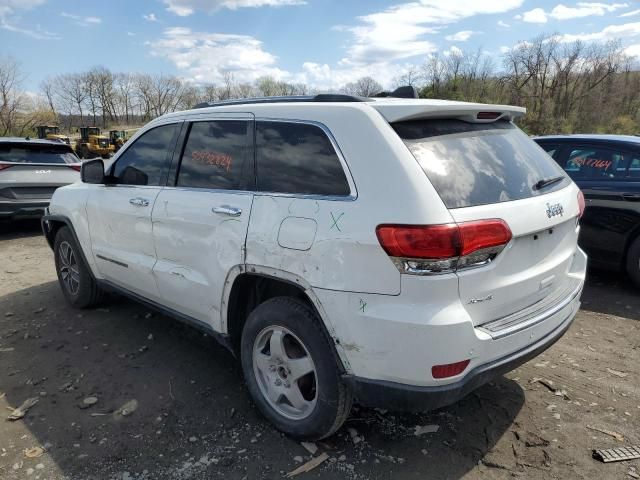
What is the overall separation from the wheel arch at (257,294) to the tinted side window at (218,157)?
545 millimetres

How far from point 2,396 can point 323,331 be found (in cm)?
240

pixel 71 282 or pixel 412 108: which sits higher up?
pixel 412 108

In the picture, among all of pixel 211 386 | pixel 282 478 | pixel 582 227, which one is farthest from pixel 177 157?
pixel 582 227

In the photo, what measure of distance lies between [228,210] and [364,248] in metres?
1.01

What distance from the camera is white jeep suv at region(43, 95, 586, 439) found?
2189 mm

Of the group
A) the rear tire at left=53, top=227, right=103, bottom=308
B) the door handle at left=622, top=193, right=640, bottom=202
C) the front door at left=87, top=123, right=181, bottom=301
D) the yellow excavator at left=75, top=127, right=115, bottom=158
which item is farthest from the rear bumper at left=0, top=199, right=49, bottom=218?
the yellow excavator at left=75, top=127, right=115, bottom=158

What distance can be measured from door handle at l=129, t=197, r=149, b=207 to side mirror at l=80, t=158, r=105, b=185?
Answer: 539 millimetres

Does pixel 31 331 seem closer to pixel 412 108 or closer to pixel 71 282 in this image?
pixel 71 282

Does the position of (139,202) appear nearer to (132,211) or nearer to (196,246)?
(132,211)

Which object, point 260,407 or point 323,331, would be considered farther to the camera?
point 260,407

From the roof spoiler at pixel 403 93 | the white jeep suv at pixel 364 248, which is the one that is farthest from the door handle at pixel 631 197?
the roof spoiler at pixel 403 93

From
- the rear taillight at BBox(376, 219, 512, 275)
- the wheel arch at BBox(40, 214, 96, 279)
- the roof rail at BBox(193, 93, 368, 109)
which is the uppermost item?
the roof rail at BBox(193, 93, 368, 109)

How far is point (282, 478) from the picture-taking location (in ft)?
8.30

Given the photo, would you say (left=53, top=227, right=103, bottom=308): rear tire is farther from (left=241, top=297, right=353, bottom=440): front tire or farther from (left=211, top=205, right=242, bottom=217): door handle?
(left=241, top=297, right=353, bottom=440): front tire
